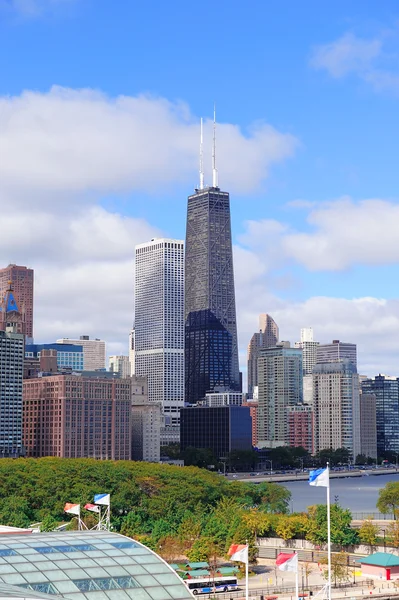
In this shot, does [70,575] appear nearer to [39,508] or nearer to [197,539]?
[197,539]

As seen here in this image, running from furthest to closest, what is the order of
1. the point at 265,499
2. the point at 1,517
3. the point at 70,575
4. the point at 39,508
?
1. the point at 265,499
2. the point at 39,508
3. the point at 1,517
4. the point at 70,575

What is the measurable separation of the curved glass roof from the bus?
114ft

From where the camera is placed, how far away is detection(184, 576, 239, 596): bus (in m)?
94.8

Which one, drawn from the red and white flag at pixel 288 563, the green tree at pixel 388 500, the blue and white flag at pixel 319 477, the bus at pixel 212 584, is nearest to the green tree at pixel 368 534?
the bus at pixel 212 584

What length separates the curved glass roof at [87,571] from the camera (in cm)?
5531

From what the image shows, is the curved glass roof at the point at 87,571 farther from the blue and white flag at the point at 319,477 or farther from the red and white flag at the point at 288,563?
the blue and white flag at the point at 319,477

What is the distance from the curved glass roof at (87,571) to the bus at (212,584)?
114 ft

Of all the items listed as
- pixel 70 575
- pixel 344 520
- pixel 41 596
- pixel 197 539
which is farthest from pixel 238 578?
pixel 41 596

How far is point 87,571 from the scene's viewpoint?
5722 cm

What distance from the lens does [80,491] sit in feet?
478

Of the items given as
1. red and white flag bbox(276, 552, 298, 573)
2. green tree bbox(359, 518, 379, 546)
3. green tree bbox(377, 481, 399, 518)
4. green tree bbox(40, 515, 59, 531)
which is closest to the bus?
green tree bbox(359, 518, 379, 546)

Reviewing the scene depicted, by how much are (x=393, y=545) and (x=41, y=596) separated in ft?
269

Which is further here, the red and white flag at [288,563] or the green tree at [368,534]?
the green tree at [368,534]

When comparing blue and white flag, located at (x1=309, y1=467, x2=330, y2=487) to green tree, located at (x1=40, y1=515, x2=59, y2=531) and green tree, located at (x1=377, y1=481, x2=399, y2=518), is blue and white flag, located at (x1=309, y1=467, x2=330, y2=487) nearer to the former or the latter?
green tree, located at (x1=40, y1=515, x2=59, y2=531)
